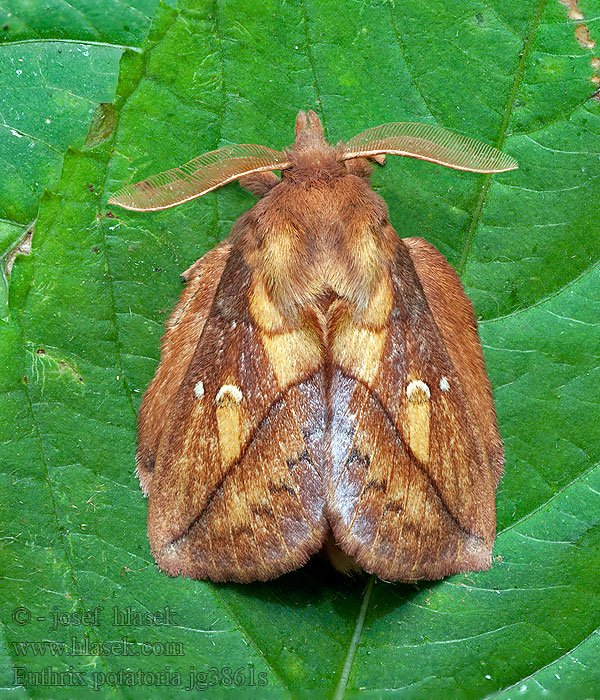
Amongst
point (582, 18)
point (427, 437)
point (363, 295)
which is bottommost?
point (427, 437)

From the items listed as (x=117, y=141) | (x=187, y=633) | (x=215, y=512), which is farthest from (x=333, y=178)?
(x=187, y=633)

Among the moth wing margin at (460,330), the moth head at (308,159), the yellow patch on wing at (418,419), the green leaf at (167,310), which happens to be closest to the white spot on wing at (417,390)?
the yellow patch on wing at (418,419)

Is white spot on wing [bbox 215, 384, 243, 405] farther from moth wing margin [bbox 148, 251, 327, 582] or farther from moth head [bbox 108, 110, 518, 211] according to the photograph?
moth head [bbox 108, 110, 518, 211]

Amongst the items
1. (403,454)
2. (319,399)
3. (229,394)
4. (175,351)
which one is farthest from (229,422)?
(403,454)

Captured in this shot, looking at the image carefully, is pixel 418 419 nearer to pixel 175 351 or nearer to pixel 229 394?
pixel 229 394

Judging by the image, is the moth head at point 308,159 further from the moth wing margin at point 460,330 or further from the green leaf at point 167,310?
the moth wing margin at point 460,330

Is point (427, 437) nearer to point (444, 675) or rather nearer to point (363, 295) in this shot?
point (363, 295)
